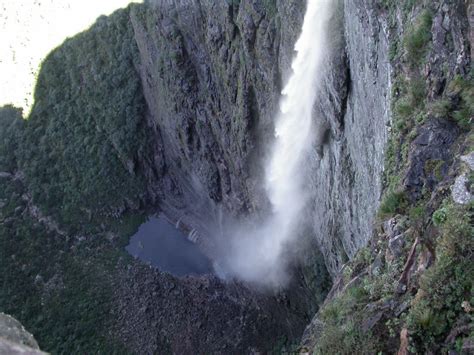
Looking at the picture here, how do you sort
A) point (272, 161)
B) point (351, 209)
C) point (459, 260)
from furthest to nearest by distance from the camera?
1. point (272, 161)
2. point (351, 209)
3. point (459, 260)

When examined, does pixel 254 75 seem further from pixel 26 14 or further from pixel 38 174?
pixel 26 14

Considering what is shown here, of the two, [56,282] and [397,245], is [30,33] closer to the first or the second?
[56,282]

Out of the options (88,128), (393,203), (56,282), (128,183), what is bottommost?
(393,203)

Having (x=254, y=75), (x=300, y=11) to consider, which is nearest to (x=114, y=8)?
(x=254, y=75)

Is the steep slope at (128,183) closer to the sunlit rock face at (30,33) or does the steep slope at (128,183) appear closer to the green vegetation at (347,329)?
the sunlit rock face at (30,33)

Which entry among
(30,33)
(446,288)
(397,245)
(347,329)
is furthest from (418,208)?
(30,33)

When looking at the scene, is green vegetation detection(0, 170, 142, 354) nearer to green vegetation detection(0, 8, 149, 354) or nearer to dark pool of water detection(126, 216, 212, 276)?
green vegetation detection(0, 8, 149, 354)

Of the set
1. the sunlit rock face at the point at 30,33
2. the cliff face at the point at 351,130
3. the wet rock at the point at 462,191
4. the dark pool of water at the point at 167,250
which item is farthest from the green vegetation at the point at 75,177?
the wet rock at the point at 462,191
